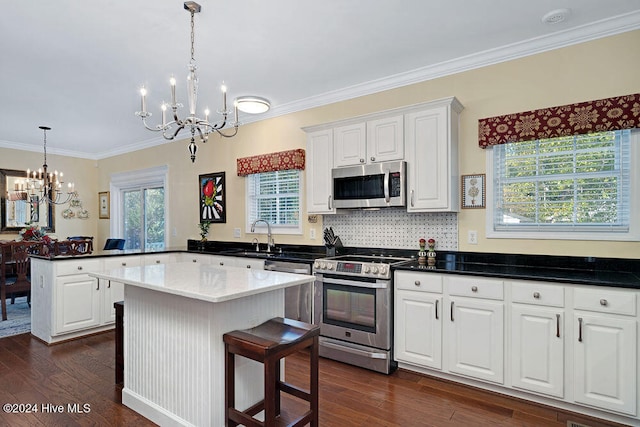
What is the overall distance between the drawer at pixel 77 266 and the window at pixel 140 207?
204 centimetres

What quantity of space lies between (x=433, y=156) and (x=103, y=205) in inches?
270

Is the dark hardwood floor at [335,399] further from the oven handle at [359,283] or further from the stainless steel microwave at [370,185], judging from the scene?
the stainless steel microwave at [370,185]

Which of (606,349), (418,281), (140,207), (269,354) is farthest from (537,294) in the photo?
(140,207)

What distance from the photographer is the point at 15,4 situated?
2373mm

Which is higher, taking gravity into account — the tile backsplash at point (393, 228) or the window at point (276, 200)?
the window at point (276, 200)

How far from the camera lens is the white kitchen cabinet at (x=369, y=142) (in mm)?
3287

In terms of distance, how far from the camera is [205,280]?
216cm

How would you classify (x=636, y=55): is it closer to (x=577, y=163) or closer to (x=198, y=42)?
(x=577, y=163)

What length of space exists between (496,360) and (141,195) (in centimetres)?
627


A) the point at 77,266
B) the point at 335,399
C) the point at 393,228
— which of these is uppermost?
the point at 393,228

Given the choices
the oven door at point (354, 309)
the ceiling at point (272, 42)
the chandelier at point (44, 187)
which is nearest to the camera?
the ceiling at point (272, 42)

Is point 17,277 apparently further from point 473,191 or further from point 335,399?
point 473,191

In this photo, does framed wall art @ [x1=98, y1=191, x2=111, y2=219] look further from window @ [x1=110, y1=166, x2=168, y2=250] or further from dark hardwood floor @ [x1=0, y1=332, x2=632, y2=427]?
dark hardwood floor @ [x1=0, y1=332, x2=632, y2=427]

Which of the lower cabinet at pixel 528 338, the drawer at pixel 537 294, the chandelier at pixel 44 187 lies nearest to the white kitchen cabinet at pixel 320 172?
the lower cabinet at pixel 528 338
